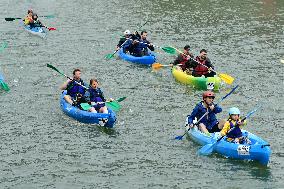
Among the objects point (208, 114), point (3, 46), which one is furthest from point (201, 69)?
point (3, 46)

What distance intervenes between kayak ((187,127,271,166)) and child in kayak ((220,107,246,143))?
0.20 m

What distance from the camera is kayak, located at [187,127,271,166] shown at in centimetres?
1708

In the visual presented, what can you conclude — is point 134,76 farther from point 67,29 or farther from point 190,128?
point 67,29

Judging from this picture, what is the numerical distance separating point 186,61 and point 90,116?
721 cm

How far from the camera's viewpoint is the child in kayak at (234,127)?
685 inches

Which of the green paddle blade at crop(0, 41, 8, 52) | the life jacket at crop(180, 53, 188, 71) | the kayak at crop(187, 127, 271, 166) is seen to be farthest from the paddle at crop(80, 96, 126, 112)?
the green paddle blade at crop(0, 41, 8, 52)

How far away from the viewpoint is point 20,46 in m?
32.0

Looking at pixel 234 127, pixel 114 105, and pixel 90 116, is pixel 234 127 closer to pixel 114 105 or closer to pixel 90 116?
pixel 114 105

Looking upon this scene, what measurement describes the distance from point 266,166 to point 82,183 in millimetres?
5380

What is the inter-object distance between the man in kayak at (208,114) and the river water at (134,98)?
2.56ft

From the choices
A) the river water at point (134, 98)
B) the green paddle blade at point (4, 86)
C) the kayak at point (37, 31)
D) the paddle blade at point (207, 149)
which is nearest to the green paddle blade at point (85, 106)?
the river water at point (134, 98)

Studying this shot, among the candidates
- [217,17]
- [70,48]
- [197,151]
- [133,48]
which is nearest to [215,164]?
[197,151]

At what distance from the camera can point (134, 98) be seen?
2386 centimetres

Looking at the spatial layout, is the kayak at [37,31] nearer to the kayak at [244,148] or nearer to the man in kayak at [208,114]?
the man in kayak at [208,114]
